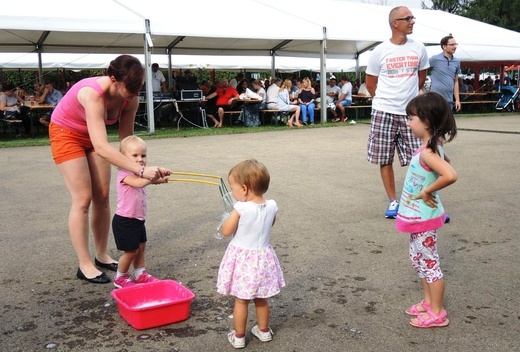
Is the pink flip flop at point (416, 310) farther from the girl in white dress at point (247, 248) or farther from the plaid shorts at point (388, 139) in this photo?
the plaid shorts at point (388, 139)

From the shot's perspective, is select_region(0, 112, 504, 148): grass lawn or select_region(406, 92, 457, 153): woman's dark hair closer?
select_region(406, 92, 457, 153): woman's dark hair

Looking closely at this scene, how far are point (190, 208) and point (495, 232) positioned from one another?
3234mm

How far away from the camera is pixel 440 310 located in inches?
135

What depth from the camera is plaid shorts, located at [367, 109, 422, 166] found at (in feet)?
19.5

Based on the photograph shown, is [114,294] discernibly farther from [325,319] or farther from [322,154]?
[322,154]

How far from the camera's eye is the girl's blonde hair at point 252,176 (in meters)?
3.07

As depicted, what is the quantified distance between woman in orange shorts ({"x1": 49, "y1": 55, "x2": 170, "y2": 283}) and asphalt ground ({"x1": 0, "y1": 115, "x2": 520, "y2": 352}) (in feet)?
1.08

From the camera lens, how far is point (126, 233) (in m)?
3.95

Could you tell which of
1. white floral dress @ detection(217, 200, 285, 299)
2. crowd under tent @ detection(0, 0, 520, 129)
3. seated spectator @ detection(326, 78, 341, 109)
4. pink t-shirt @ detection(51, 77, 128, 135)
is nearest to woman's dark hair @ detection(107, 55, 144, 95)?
pink t-shirt @ detection(51, 77, 128, 135)

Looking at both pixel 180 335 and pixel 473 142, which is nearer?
pixel 180 335

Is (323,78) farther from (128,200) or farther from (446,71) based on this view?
(128,200)

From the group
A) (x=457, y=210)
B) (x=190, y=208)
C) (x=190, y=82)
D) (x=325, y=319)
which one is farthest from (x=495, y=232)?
(x=190, y=82)

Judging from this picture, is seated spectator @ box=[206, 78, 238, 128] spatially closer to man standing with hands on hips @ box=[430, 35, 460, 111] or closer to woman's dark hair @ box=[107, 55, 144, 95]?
man standing with hands on hips @ box=[430, 35, 460, 111]

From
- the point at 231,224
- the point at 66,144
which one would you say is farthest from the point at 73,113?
the point at 231,224
